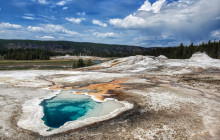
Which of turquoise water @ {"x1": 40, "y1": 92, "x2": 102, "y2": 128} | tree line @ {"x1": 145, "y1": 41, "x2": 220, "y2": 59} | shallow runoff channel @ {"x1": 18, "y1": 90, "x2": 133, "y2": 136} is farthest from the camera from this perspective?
tree line @ {"x1": 145, "y1": 41, "x2": 220, "y2": 59}

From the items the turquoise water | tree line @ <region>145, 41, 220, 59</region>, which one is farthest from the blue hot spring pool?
tree line @ <region>145, 41, 220, 59</region>

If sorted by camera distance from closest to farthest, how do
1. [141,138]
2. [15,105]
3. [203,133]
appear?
[141,138]
[203,133]
[15,105]

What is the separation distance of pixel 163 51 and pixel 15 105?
124 m

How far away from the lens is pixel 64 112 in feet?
55.7

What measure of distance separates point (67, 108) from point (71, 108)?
1.61ft

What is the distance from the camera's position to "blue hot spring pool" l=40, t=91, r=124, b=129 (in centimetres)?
1488

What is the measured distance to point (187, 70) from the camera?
49.1 m

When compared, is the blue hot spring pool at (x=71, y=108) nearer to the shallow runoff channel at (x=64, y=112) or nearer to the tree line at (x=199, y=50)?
the shallow runoff channel at (x=64, y=112)

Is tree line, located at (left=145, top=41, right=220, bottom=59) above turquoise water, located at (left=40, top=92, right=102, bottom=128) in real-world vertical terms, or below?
above

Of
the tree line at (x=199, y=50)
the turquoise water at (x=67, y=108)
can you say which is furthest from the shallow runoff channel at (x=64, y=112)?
the tree line at (x=199, y=50)

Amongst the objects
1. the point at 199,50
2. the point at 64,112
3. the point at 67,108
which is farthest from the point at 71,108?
the point at 199,50

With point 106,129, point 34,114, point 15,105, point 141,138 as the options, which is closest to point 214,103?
point 141,138

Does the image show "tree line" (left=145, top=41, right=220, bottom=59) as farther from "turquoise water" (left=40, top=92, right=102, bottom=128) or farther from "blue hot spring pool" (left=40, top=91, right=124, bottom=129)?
"turquoise water" (left=40, top=92, right=102, bottom=128)

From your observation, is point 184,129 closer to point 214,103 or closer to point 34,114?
point 214,103
